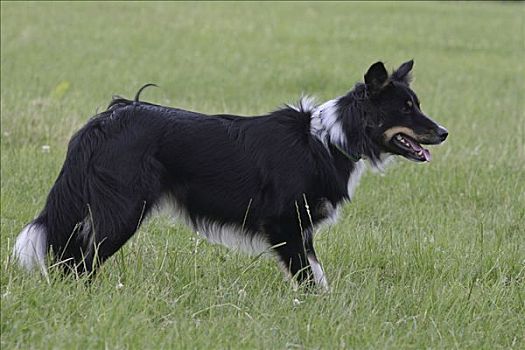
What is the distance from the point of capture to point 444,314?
14.9 ft

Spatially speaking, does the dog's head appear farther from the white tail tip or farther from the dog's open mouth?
the white tail tip

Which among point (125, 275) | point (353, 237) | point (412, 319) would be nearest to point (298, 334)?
point (412, 319)

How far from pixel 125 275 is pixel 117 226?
292 millimetres

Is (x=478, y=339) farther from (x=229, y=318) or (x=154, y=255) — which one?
(x=154, y=255)

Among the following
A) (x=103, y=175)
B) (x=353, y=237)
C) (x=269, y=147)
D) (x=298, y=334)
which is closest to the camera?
(x=298, y=334)

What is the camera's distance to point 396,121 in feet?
17.0

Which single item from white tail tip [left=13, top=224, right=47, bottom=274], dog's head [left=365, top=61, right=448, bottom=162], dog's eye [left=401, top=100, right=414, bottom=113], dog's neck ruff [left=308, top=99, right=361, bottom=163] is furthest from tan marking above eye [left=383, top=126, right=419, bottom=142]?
white tail tip [left=13, top=224, right=47, bottom=274]

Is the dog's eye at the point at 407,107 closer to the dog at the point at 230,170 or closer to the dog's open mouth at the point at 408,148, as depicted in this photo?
the dog at the point at 230,170

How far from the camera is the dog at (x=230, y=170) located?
4777 mm

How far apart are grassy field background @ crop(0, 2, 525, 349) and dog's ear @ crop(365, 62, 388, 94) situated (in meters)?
1.10

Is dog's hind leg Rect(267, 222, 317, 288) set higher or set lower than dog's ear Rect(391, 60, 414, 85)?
lower

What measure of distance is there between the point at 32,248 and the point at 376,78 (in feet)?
7.25

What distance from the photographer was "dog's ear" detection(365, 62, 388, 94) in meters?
5.04

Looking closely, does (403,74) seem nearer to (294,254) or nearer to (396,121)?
(396,121)
